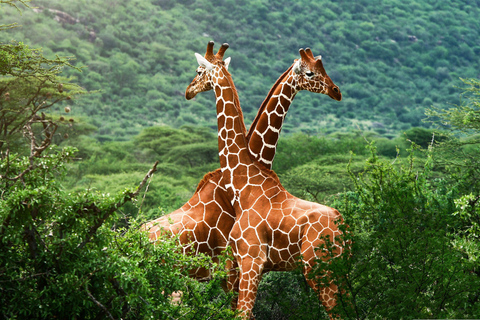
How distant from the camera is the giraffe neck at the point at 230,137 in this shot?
6699 millimetres

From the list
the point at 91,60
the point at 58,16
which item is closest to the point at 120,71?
the point at 91,60

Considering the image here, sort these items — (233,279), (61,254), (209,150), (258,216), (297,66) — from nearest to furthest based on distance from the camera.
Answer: (61,254) < (258,216) < (233,279) < (297,66) < (209,150)

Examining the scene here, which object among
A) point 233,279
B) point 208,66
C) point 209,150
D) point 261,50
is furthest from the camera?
point 261,50

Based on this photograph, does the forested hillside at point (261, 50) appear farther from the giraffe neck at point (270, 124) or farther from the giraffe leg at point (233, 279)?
the giraffe leg at point (233, 279)

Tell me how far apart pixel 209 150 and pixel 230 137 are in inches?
1052

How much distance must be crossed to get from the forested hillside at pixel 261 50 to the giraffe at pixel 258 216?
3924cm

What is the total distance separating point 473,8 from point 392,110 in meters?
19.9

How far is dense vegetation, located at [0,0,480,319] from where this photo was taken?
4383 millimetres

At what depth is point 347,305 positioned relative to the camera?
5445 millimetres

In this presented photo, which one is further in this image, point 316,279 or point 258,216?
point 258,216

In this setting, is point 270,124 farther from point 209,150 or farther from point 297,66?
point 209,150

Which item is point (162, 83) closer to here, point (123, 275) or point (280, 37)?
point (280, 37)

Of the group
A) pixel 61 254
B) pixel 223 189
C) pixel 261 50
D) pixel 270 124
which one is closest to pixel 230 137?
pixel 270 124

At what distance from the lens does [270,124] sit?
267 inches
